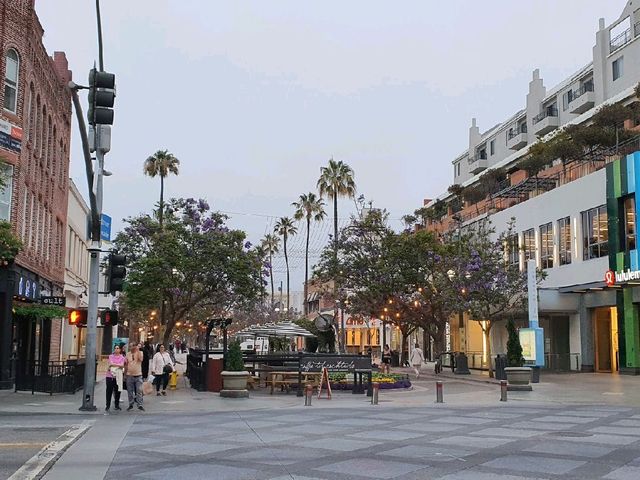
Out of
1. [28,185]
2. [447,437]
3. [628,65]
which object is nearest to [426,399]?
[447,437]

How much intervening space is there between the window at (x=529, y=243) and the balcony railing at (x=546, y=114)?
20.6 metres

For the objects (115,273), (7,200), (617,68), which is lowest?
(115,273)

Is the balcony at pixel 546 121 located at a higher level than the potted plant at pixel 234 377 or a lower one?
higher

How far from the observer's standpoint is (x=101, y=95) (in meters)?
17.0

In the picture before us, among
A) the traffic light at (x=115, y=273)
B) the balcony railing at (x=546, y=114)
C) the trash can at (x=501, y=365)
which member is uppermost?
the balcony railing at (x=546, y=114)

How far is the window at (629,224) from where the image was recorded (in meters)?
32.9

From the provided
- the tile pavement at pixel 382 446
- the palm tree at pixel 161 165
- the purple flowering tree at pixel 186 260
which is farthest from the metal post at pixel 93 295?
the palm tree at pixel 161 165

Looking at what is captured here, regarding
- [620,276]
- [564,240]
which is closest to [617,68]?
[564,240]

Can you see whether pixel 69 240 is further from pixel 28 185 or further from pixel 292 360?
pixel 292 360

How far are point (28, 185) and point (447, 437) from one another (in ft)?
62.9

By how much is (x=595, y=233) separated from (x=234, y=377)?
70.9 feet

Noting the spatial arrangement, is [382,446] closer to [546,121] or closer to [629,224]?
[629,224]

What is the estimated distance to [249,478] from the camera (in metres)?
9.31

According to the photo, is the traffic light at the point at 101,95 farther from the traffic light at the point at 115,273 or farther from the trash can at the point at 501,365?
the trash can at the point at 501,365
